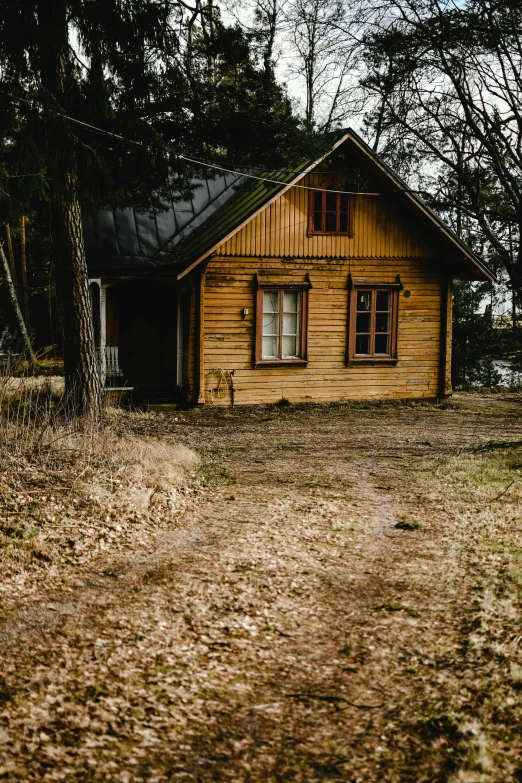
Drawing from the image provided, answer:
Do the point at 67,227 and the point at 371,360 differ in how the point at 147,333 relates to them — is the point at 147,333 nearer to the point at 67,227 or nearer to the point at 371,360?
the point at 371,360

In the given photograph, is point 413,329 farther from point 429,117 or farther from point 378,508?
point 378,508

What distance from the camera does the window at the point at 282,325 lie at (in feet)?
57.5

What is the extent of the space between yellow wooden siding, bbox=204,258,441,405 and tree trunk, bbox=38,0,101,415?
14.7ft

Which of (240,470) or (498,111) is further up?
(498,111)

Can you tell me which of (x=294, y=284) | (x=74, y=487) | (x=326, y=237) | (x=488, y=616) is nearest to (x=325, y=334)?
(x=294, y=284)

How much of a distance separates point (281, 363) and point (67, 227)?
21.7 ft

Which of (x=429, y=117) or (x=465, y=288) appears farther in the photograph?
(x=465, y=288)

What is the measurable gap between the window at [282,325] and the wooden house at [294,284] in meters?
0.03

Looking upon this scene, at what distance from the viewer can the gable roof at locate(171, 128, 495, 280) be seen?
16.1 meters

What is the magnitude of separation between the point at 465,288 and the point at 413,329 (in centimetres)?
659

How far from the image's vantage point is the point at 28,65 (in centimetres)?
1195

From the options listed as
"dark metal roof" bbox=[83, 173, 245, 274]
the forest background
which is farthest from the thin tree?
"dark metal roof" bbox=[83, 173, 245, 274]

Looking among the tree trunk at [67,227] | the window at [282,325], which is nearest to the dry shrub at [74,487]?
the tree trunk at [67,227]

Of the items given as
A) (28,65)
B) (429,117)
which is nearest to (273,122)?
(429,117)
